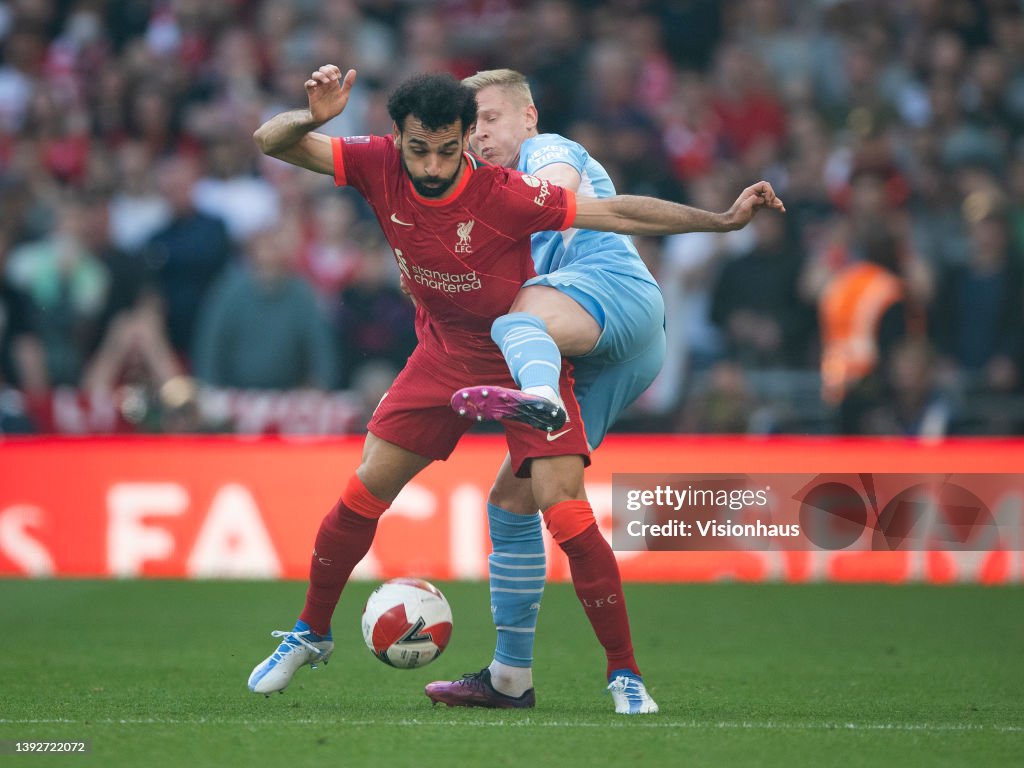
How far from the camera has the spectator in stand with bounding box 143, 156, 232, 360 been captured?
12.5 m

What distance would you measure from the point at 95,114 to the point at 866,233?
687cm

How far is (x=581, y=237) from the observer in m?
6.15

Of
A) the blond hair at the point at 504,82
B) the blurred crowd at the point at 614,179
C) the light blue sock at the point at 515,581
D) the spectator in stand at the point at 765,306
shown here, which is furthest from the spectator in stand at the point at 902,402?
the light blue sock at the point at 515,581

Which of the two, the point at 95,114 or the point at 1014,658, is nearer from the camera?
the point at 1014,658

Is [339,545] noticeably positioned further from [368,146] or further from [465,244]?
[368,146]

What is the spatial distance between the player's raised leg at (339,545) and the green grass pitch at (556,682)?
0.51 feet

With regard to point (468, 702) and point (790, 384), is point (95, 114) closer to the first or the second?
point (790, 384)

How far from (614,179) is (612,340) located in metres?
7.01

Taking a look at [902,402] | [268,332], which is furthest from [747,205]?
[268,332]

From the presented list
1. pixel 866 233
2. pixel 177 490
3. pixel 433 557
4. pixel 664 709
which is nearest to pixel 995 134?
pixel 866 233

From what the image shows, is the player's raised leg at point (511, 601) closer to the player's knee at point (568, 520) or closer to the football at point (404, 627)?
the football at point (404, 627)

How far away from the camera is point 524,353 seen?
17.5ft

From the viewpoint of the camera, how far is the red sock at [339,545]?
5.90 metres

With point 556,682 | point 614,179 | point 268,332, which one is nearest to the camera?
point 556,682
